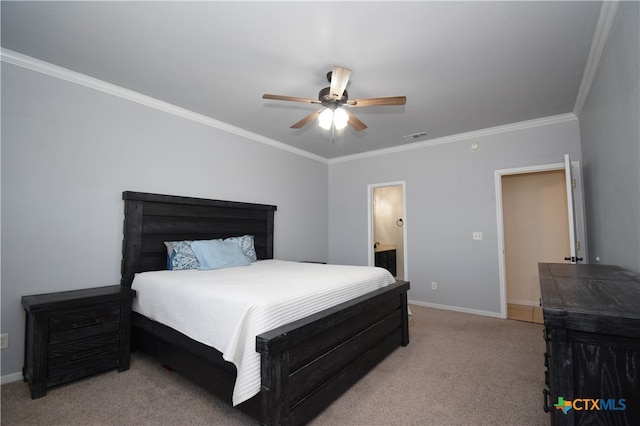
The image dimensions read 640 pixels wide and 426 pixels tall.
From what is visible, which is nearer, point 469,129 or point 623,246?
point 623,246

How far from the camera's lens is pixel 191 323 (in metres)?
1.98

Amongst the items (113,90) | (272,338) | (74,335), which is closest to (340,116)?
(272,338)

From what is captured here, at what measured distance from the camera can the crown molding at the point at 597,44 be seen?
1849mm

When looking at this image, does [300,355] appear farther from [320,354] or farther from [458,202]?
[458,202]

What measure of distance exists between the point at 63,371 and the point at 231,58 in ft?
8.88

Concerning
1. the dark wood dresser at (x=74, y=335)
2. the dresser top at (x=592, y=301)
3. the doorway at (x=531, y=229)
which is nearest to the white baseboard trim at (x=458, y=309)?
the doorway at (x=531, y=229)

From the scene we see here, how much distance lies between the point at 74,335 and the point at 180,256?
1011mm

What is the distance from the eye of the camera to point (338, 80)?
2.25 metres

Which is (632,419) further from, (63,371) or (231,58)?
(63,371)

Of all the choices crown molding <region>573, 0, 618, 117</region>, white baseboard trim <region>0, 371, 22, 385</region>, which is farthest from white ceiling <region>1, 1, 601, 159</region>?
white baseboard trim <region>0, 371, 22, 385</region>

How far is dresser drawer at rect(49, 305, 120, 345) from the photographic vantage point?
7.06 ft

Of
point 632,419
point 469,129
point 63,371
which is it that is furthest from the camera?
point 469,129

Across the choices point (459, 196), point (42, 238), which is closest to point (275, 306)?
point (42, 238)

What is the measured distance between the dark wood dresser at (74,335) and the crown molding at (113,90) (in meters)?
1.87
